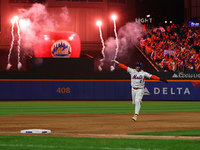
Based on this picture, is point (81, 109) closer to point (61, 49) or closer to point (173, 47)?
point (61, 49)

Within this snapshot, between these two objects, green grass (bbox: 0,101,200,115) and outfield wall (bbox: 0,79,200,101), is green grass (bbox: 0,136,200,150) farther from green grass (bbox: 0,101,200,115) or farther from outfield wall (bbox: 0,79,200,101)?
outfield wall (bbox: 0,79,200,101)

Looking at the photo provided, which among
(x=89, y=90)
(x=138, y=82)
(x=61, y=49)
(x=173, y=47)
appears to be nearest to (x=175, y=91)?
(x=89, y=90)

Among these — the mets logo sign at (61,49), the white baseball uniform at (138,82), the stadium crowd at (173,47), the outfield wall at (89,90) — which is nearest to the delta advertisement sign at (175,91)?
the outfield wall at (89,90)

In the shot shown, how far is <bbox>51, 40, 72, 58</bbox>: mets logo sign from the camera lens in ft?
103

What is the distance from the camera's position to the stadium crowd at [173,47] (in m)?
31.6

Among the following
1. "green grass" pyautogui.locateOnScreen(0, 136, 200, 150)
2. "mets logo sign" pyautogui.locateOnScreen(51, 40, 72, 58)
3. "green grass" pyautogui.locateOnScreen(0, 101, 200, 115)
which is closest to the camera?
"green grass" pyautogui.locateOnScreen(0, 136, 200, 150)

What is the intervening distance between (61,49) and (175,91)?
8.66 meters

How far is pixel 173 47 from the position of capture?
34.8 m

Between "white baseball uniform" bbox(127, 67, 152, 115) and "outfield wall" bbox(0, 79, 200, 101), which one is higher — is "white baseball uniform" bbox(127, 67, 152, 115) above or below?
above

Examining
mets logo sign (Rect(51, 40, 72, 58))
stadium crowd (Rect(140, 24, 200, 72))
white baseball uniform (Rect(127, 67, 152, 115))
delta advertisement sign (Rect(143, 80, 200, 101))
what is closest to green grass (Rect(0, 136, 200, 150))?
white baseball uniform (Rect(127, 67, 152, 115))

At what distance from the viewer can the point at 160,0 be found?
6350 cm

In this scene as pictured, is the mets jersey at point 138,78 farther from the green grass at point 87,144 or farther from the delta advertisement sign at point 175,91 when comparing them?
the delta advertisement sign at point 175,91

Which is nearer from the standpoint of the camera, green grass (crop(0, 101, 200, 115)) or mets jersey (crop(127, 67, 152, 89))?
mets jersey (crop(127, 67, 152, 89))

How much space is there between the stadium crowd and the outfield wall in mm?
1883
